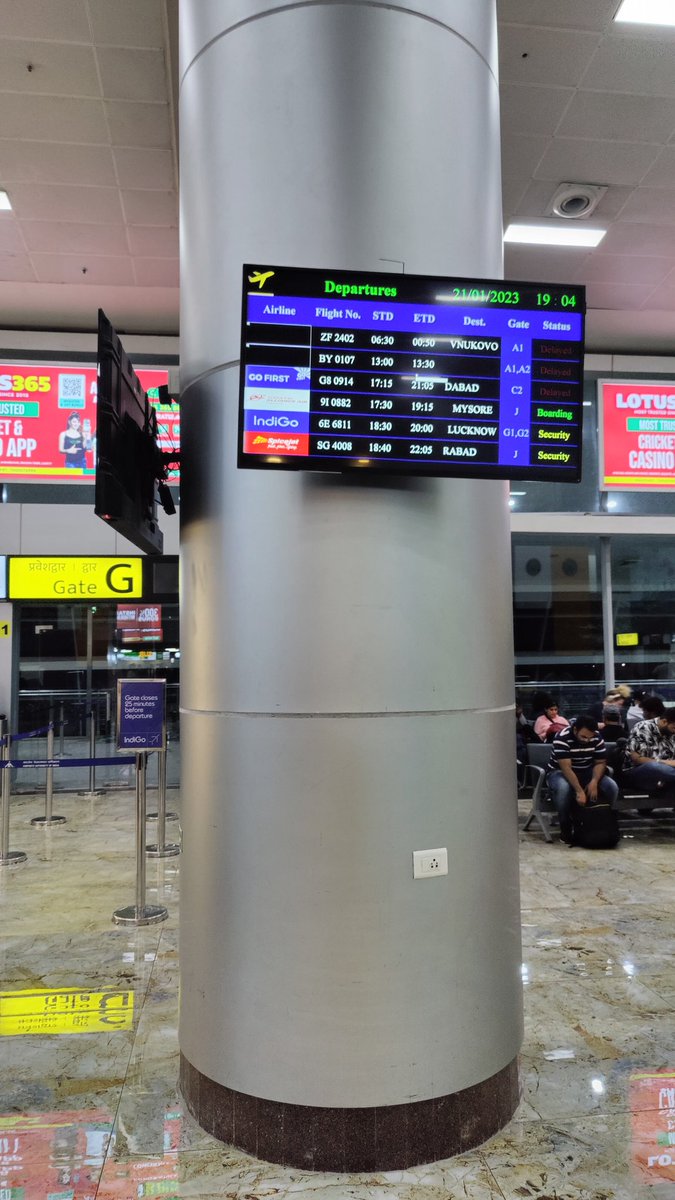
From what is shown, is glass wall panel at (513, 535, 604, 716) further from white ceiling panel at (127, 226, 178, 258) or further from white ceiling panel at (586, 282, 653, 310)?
white ceiling panel at (127, 226, 178, 258)

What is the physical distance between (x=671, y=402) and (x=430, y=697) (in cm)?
899

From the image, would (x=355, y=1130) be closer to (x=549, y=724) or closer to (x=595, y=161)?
(x=549, y=724)

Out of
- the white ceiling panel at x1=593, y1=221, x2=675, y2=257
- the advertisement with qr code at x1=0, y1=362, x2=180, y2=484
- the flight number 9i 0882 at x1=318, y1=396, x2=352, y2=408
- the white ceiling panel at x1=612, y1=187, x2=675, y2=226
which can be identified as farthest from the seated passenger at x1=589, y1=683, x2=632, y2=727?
the flight number 9i 0882 at x1=318, y1=396, x2=352, y2=408

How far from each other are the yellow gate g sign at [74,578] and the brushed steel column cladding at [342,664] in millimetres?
6652

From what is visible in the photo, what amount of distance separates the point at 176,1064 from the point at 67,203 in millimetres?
6369

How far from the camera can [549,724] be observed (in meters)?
8.48

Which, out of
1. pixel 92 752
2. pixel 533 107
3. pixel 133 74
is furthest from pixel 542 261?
pixel 92 752

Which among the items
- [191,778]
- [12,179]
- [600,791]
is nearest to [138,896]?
[191,778]

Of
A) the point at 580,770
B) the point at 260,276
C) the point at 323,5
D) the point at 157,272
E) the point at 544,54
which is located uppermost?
the point at 544,54

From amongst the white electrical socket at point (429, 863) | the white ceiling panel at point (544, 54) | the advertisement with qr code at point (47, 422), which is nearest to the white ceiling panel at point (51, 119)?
the white ceiling panel at point (544, 54)

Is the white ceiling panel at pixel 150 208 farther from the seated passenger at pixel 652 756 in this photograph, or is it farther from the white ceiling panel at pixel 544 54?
the seated passenger at pixel 652 756

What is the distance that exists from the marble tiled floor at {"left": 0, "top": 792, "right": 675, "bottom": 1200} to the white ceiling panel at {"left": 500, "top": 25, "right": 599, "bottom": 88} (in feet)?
17.5

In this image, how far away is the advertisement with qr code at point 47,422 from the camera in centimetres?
904

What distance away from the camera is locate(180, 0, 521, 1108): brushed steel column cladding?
8.14 ft
